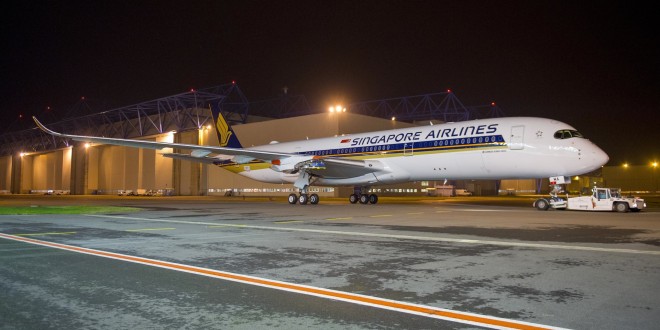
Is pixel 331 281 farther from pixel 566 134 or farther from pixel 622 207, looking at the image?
pixel 622 207

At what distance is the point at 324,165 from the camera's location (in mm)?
26734

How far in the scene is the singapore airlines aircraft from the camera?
837 inches

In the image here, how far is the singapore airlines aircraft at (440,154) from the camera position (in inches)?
837

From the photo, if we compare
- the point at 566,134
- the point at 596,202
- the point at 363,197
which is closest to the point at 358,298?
the point at 566,134

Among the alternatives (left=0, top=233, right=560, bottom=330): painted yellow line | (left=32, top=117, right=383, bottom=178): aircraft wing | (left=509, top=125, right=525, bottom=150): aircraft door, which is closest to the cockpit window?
(left=509, top=125, right=525, bottom=150): aircraft door

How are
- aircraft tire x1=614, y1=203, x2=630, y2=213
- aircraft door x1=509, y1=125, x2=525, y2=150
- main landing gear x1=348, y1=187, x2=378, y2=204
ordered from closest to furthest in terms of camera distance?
1. aircraft tire x1=614, y1=203, x2=630, y2=213
2. aircraft door x1=509, y1=125, x2=525, y2=150
3. main landing gear x1=348, y1=187, x2=378, y2=204

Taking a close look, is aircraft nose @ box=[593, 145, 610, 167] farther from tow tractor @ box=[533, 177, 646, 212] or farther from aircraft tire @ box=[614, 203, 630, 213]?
aircraft tire @ box=[614, 203, 630, 213]

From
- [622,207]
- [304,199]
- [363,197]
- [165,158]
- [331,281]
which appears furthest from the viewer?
[165,158]

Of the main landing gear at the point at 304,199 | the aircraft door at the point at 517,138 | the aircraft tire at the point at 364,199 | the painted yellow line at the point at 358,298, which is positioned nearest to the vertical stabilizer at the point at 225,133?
the main landing gear at the point at 304,199

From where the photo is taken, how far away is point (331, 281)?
6.31m

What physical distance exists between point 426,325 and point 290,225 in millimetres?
10624

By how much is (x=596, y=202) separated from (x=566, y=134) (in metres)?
3.77

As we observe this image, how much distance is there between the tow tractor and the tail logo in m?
25.7

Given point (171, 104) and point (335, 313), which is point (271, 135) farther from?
point (335, 313)
